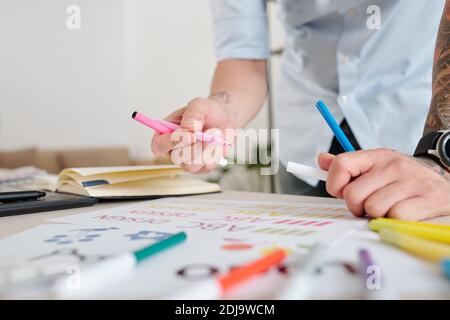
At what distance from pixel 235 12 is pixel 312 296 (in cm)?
83

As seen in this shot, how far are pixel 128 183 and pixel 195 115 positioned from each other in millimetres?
187

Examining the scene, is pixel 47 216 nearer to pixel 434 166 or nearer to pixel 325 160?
pixel 325 160

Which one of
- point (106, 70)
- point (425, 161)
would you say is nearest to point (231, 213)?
point (425, 161)

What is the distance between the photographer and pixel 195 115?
0.66m

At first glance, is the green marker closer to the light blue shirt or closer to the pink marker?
the pink marker

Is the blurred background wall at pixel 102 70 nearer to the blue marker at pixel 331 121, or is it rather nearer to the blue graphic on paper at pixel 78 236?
the blue marker at pixel 331 121

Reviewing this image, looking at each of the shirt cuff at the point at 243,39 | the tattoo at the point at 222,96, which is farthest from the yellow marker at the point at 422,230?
the shirt cuff at the point at 243,39

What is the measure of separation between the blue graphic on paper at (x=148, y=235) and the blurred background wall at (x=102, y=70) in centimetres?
248

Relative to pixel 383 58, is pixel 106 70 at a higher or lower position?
higher

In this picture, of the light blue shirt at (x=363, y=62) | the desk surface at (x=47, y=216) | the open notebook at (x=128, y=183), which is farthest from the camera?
the light blue shirt at (x=363, y=62)

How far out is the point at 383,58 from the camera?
87 cm

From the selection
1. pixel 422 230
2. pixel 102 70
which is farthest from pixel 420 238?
pixel 102 70

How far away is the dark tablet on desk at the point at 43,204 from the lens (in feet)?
1.83
